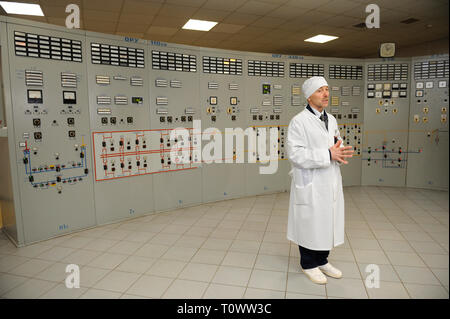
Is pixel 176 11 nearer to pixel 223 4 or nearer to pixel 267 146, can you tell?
pixel 223 4

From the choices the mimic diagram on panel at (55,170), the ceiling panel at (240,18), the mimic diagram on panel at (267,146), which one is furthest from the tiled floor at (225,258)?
the ceiling panel at (240,18)

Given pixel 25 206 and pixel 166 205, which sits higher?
pixel 25 206

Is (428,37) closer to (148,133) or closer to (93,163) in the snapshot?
(148,133)

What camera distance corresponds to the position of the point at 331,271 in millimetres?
2621

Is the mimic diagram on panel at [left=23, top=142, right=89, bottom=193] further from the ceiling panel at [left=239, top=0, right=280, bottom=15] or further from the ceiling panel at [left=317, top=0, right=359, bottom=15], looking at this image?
the ceiling panel at [left=317, top=0, right=359, bottom=15]

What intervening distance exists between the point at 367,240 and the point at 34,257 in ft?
11.9

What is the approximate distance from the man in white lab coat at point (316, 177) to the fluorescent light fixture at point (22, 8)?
4.71 m

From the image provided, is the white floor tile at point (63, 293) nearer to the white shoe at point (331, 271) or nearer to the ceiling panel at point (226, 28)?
the white shoe at point (331, 271)

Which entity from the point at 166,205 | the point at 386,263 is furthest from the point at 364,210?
the point at 166,205

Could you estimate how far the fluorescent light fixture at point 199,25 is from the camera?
568 cm

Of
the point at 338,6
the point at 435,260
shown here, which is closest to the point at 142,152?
the point at 435,260

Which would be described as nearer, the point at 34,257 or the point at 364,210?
the point at 34,257

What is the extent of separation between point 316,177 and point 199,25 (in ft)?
15.2

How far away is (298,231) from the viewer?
8.32 feet
